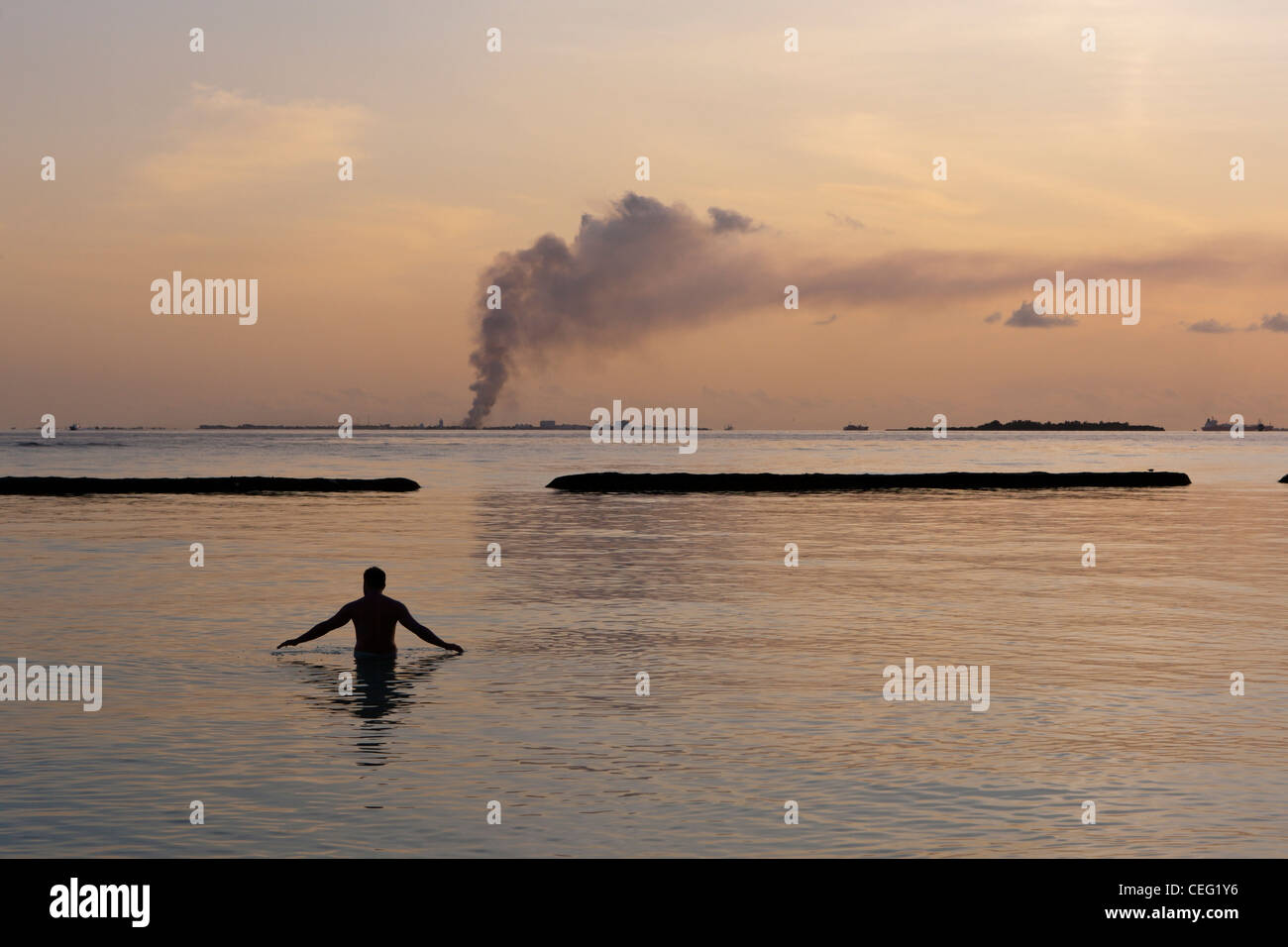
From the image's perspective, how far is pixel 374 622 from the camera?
25.1m

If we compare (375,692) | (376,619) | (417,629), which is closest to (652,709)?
(375,692)

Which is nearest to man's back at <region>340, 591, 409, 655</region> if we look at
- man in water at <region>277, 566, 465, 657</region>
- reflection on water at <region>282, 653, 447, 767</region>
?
man in water at <region>277, 566, 465, 657</region>

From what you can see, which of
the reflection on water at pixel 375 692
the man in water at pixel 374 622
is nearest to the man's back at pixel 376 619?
the man in water at pixel 374 622

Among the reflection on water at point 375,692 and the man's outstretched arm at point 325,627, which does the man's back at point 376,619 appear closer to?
the man's outstretched arm at point 325,627

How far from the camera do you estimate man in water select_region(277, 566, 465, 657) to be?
24672 mm

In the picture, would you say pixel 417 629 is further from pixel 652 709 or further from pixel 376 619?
pixel 652 709

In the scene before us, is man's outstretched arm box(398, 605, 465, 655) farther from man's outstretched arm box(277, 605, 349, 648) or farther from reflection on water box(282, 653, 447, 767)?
man's outstretched arm box(277, 605, 349, 648)

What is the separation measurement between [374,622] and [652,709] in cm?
701

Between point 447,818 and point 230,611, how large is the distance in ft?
65.6

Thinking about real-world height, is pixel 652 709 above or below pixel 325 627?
below

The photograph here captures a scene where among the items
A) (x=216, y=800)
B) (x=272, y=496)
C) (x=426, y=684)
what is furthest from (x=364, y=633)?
(x=272, y=496)

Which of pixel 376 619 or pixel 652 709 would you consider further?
pixel 376 619

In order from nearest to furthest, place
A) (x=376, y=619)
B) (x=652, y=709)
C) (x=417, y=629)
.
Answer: (x=652, y=709)
(x=417, y=629)
(x=376, y=619)
